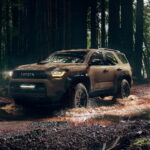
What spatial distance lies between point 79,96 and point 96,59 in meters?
1.46

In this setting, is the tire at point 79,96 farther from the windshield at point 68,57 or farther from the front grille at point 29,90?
the windshield at point 68,57

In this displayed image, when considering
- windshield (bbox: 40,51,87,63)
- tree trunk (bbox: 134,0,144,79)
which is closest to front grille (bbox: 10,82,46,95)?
windshield (bbox: 40,51,87,63)

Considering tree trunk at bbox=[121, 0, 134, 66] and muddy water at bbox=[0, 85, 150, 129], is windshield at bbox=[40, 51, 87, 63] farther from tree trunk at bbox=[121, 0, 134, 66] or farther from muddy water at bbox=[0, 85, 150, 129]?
tree trunk at bbox=[121, 0, 134, 66]

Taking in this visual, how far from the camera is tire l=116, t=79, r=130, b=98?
13.0m

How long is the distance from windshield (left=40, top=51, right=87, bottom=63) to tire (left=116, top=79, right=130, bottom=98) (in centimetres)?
218

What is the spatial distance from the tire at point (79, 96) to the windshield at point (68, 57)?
42.9 inches

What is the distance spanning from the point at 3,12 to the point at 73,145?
2738 cm

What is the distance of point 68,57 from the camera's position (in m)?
11.4

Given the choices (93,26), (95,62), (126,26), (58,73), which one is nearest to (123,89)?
(95,62)

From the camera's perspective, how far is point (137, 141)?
5.64 m

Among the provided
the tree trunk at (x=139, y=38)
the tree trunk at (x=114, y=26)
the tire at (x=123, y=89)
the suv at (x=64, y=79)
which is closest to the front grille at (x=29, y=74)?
A: the suv at (x=64, y=79)

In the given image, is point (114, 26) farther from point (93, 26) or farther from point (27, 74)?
point (27, 74)

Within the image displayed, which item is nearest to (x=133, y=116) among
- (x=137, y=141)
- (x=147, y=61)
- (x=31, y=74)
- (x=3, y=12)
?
(x=31, y=74)

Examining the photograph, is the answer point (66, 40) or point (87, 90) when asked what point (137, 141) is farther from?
point (66, 40)
